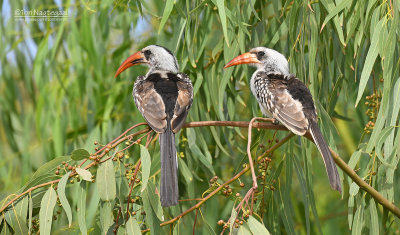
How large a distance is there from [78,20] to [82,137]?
0.85 metres

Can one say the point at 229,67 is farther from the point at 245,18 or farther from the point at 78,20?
the point at 78,20

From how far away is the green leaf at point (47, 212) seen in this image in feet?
7.62

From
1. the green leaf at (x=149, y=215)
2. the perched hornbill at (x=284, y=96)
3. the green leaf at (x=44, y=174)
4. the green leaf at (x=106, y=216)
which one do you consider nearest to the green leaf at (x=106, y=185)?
the green leaf at (x=106, y=216)

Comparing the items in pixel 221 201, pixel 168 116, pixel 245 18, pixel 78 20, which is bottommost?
pixel 221 201

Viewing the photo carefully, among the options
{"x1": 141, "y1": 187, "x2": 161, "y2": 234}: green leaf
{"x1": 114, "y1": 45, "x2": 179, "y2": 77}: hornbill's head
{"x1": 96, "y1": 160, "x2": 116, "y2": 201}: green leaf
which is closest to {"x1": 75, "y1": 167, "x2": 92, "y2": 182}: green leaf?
{"x1": 96, "y1": 160, "x2": 116, "y2": 201}: green leaf

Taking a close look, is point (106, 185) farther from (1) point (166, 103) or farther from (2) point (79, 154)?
(1) point (166, 103)

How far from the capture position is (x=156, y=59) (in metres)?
3.68

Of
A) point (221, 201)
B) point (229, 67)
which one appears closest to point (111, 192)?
point (229, 67)

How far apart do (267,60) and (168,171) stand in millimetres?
1071

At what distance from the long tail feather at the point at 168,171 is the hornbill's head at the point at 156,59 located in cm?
81

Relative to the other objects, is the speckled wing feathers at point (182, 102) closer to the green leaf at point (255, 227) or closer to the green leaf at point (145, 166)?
the green leaf at point (145, 166)

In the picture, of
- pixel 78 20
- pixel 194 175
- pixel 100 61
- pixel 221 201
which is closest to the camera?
pixel 194 175

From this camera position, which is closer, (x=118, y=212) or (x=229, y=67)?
(x=118, y=212)

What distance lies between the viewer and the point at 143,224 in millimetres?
2717
